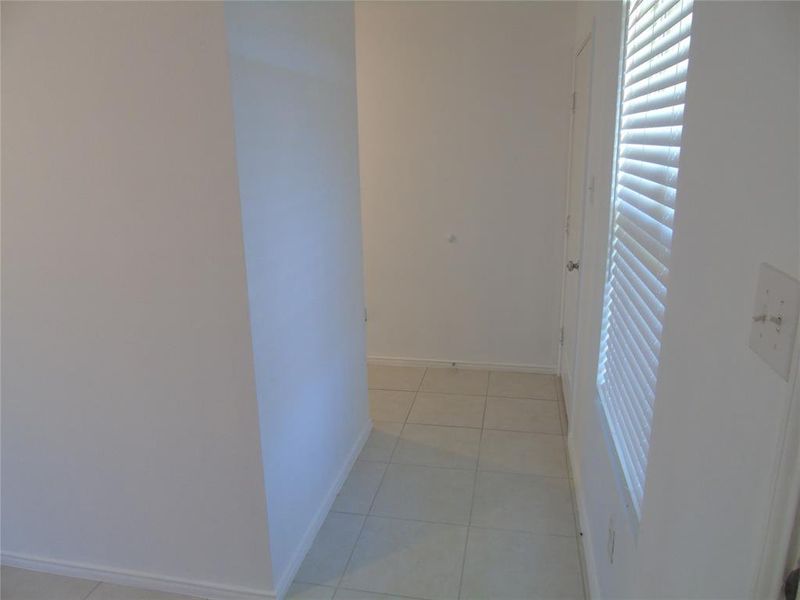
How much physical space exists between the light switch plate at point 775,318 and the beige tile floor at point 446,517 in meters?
1.60

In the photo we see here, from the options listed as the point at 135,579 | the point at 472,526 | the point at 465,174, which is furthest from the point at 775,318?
the point at 465,174

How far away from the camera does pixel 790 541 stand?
1.98ft

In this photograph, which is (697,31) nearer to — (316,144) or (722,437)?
(722,437)

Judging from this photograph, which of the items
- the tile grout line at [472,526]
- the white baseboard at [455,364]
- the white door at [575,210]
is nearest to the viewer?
the tile grout line at [472,526]

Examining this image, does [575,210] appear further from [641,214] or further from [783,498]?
[783,498]

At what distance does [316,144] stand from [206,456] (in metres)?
1.17

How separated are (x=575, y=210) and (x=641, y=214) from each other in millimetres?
1714

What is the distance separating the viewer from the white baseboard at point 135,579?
1.99 metres

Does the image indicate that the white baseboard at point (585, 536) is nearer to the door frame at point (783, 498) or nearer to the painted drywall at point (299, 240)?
the painted drywall at point (299, 240)

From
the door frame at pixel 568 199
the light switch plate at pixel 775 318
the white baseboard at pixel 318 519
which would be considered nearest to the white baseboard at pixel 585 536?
the door frame at pixel 568 199

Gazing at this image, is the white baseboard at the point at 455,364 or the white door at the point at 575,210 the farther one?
the white baseboard at the point at 455,364

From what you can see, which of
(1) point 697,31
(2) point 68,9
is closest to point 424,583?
(1) point 697,31

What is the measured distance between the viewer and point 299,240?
207 cm

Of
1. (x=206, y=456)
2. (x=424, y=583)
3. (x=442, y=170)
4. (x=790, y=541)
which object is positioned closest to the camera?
(x=790, y=541)
